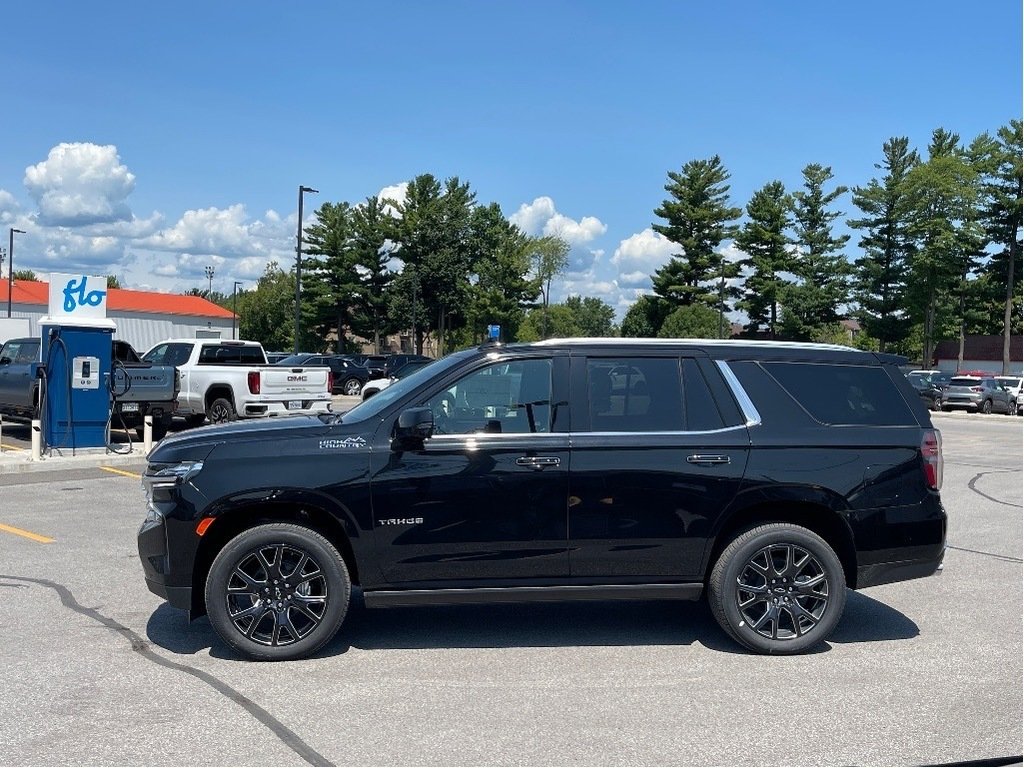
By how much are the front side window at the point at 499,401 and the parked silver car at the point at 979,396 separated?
36567mm

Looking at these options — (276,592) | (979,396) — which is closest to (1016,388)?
(979,396)

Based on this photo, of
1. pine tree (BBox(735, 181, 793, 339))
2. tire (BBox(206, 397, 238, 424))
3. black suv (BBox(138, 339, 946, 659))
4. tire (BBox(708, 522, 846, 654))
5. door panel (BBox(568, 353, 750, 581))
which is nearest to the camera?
black suv (BBox(138, 339, 946, 659))

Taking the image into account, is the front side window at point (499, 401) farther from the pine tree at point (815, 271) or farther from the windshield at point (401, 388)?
the pine tree at point (815, 271)

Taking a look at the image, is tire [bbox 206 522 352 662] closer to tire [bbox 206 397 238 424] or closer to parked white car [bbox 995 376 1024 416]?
tire [bbox 206 397 238 424]

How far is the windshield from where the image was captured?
5.71 metres

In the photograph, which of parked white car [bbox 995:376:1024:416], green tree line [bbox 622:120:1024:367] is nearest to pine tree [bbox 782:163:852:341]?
green tree line [bbox 622:120:1024:367]

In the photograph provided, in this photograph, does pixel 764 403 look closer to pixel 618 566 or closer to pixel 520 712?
pixel 618 566

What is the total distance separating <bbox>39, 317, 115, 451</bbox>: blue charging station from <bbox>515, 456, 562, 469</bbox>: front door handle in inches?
418

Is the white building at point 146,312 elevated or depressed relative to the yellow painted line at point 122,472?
elevated

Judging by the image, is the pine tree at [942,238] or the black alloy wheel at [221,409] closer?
the black alloy wheel at [221,409]

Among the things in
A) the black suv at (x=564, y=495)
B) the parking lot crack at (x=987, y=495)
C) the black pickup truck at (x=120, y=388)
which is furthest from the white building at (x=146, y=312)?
the black suv at (x=564, y=495)

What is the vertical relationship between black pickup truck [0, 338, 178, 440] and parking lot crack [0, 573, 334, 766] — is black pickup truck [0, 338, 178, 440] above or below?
above

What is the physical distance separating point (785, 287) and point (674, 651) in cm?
6575

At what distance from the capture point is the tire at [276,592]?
17.8ft
